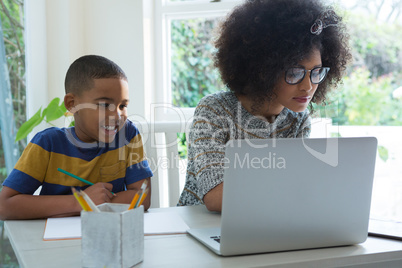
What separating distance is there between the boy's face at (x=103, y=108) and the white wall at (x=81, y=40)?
115 cm

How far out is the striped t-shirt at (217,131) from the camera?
122 centimetres

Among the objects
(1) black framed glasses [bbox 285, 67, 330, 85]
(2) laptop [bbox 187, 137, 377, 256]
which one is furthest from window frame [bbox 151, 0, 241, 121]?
(2) laptop [bbox 187, 137, 377, 256]

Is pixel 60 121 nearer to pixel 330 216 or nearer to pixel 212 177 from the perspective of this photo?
pixel 212 177

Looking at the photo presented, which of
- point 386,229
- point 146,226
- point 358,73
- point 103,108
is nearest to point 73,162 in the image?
point 103,108

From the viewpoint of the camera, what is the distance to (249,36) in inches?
55.7

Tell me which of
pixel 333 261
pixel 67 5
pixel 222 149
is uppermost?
pixel 67 5

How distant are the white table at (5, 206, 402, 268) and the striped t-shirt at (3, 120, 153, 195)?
293mm

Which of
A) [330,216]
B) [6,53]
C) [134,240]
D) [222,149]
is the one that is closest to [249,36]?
[222,149]

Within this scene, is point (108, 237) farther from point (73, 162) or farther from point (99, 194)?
point (73, 162)

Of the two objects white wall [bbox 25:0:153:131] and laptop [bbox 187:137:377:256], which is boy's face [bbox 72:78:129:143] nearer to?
laptop [bbox 187:137:377:256]

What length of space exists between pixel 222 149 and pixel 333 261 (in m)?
0.53

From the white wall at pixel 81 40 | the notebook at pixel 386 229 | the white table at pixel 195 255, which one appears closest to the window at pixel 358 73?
the white wall at pixel 81 40

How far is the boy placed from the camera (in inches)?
48.1

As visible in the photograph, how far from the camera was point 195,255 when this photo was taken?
80 cm
